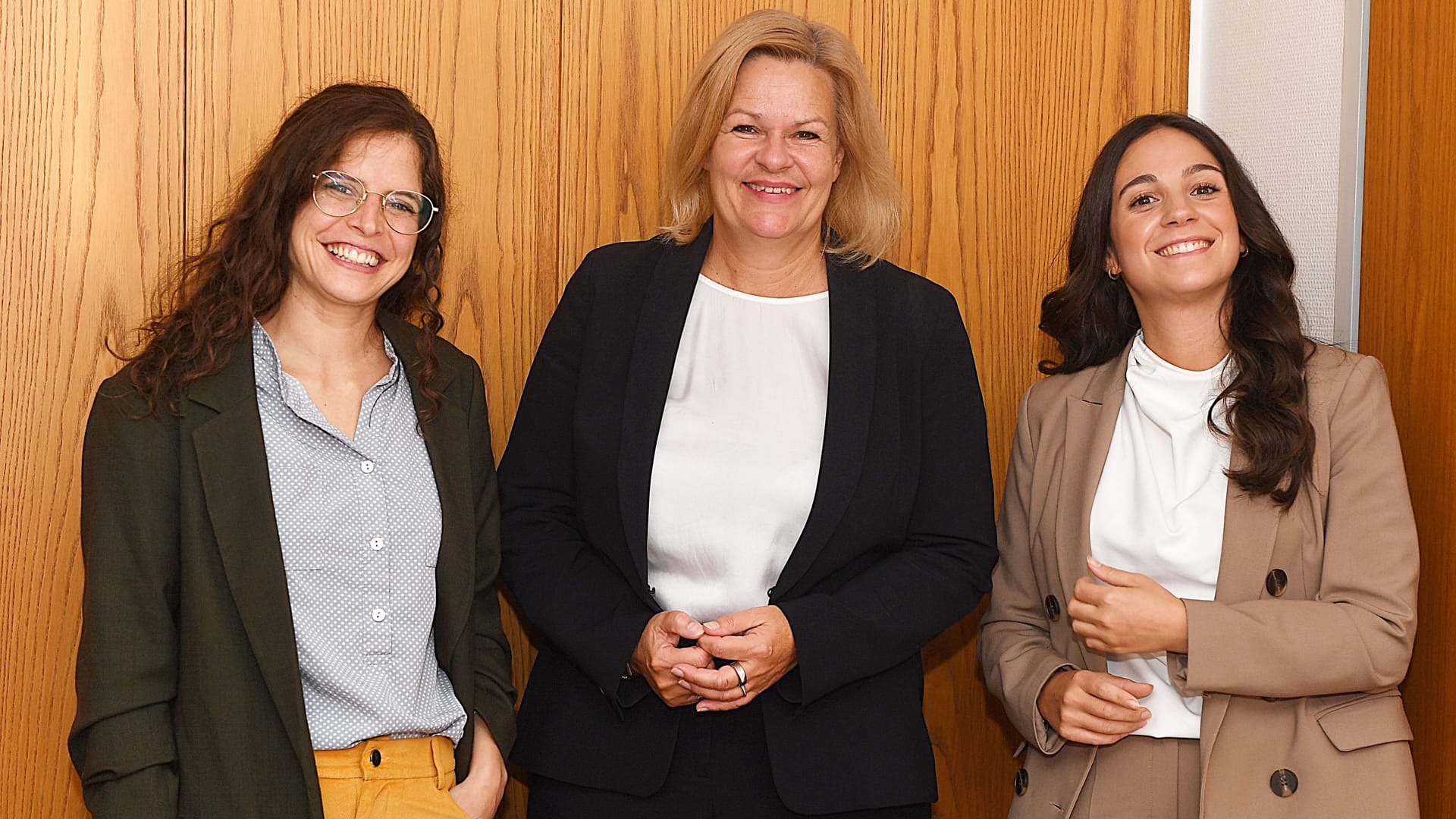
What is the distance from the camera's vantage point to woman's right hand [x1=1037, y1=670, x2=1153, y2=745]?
6.97ft

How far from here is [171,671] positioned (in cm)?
189

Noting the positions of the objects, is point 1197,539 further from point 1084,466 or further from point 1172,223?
point 1172,223

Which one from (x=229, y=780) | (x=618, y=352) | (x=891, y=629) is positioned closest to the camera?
(x=229, y=780)

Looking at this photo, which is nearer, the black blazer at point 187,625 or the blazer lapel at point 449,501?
the black blazer at point 187,625

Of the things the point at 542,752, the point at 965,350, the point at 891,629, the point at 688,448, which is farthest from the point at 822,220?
the point at 542,752

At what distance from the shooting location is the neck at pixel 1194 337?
7.71 ft

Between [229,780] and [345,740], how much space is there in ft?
0.57

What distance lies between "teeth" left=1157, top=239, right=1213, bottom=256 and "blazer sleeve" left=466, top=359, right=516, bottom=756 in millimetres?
1308

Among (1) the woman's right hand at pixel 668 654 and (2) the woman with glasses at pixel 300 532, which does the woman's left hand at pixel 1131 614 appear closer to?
(1) the woman's right hand at pixel 668 654

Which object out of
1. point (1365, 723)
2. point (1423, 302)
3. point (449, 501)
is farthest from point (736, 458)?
point (1423, 302)

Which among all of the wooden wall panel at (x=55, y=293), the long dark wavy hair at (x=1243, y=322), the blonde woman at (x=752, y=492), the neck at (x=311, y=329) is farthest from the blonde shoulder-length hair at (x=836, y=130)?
the wooden wall panel at (x=55, y=293)

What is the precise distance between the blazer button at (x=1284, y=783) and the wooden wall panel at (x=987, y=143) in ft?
3.03

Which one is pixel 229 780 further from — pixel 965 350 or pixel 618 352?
pixel 965 350

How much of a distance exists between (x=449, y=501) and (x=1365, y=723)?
158cm
